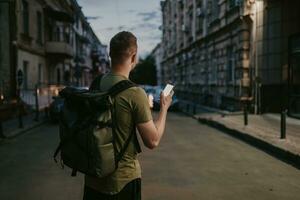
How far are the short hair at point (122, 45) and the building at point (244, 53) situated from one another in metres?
15.8

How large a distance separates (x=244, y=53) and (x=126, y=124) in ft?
65.8

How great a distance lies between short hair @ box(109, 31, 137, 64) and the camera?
296 cm

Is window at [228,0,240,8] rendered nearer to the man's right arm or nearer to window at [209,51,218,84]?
window at [209,51,218,84]

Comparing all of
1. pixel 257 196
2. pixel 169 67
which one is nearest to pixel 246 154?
pixel 257 196

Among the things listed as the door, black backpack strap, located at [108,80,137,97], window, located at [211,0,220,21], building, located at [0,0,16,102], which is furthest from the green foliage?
black backpack strap, located at [108,80,137,97]

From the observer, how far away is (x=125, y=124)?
2939 millimetres

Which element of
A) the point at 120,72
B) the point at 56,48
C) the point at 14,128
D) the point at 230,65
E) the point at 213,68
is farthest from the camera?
the point at 56,48

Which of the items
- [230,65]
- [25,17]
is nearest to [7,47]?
[25,17]

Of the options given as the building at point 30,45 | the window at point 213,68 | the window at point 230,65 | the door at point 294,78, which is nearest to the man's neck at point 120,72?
the building at point 30,45

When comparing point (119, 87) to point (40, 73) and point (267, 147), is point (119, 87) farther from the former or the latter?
point (40, 73)

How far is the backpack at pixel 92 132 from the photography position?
9.12 ft

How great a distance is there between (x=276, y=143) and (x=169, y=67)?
1677 inches

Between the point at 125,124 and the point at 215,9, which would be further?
the point at 215,9

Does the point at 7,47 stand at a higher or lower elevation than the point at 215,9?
lower
